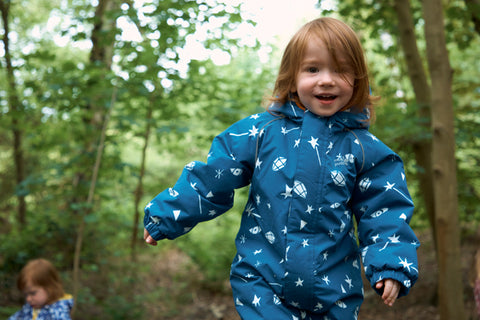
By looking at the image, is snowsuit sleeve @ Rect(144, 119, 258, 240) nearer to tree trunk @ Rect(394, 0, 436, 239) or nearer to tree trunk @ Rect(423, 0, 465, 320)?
tree trunk @ Rect(423, 0, 465, 320)

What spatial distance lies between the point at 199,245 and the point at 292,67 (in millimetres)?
5815

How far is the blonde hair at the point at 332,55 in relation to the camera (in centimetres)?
195

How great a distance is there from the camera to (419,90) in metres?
5.15

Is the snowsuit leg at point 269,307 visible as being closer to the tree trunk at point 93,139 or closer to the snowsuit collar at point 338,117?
the snowsuit collar at point 338,117

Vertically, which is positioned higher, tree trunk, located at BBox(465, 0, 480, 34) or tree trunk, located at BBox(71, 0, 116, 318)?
tree trunk, located at BBox(465, 0, 480, 34)

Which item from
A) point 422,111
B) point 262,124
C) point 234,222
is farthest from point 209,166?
point 234,222

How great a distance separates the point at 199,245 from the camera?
7.48m

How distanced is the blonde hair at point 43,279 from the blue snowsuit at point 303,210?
2.34 m

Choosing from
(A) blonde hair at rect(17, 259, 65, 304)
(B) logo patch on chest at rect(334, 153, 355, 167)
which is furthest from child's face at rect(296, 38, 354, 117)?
(A) blonde hair at rect(17, 259, 65, 304)

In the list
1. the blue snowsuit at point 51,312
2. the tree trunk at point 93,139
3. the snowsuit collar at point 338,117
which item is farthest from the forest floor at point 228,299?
the snowsuit collar at point 338,117

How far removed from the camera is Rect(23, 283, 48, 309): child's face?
12.1 ft

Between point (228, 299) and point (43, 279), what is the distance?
150 inches

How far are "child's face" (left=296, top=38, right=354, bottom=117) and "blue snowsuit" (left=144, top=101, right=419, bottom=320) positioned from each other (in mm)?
51

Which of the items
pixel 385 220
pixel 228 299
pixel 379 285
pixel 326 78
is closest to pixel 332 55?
pixel 326 78
